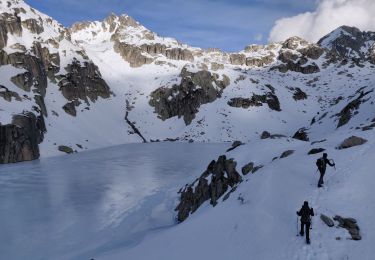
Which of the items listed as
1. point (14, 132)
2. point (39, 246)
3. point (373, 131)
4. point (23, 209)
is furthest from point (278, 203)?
point (14, 132)

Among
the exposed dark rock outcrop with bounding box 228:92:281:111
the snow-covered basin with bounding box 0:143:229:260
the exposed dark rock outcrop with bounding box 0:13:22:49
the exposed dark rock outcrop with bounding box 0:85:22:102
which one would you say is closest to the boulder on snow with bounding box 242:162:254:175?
the snow-covered basin with bounding box 0:143:229:260

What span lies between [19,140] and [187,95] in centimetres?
7844

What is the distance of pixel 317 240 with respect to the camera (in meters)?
21.1

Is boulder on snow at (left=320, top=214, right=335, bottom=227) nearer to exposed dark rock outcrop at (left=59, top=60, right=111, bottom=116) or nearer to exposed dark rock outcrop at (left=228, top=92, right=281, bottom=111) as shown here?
exposed dark rock outcrop at (left=59, top=60, right=111, bottom=116)

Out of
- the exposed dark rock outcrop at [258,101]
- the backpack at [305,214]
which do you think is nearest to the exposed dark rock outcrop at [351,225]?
the backpack at [305,214]

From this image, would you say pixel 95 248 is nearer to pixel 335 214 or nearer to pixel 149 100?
pixel 335 214

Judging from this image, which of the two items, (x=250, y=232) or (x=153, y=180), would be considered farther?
(x=153, y=180)

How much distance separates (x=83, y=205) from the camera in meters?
48.1

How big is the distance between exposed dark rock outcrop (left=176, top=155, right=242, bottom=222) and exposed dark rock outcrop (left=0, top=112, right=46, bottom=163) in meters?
63.7

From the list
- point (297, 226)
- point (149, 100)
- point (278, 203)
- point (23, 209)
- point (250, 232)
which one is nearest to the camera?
point (297, 226)

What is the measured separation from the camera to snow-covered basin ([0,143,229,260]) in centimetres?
3488

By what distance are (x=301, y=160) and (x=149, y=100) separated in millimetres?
140560

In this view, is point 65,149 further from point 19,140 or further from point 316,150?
point 316,150

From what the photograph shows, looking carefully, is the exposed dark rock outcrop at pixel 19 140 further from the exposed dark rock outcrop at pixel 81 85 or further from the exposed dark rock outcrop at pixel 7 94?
the exposed dark rock outcrop at pixel 81 85
